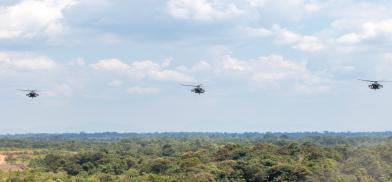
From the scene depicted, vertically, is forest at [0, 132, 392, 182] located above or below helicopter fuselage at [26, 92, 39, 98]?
below

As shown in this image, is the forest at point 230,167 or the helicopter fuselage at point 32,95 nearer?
the helicopter fuselage at point 32,95

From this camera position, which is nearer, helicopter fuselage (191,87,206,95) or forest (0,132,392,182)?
helicopter fuselage (191,87,206,95)

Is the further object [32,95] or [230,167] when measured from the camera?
[230,167]

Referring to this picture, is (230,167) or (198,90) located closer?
(198,90)

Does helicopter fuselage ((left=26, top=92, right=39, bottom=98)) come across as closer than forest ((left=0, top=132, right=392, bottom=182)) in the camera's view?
Yes

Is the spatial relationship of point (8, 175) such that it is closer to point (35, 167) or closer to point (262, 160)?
point (35, 167)

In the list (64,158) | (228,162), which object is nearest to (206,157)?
(228,162)

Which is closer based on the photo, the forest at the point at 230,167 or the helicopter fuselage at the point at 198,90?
the helicopter fuselage at the point at 198,90

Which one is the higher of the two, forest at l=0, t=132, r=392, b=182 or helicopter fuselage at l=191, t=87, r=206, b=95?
helicopter fuselage at l=191, t=87, r=206, b=95

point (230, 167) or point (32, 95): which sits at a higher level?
point (32, 95)

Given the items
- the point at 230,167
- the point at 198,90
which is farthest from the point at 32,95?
the point at 230,167

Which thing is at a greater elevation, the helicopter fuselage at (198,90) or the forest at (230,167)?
the helicopter fuselage at (198,90)

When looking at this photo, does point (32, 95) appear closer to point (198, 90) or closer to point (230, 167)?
point (198, 90)

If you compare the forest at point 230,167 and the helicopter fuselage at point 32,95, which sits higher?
the helicopter fuselage at point 32,95
